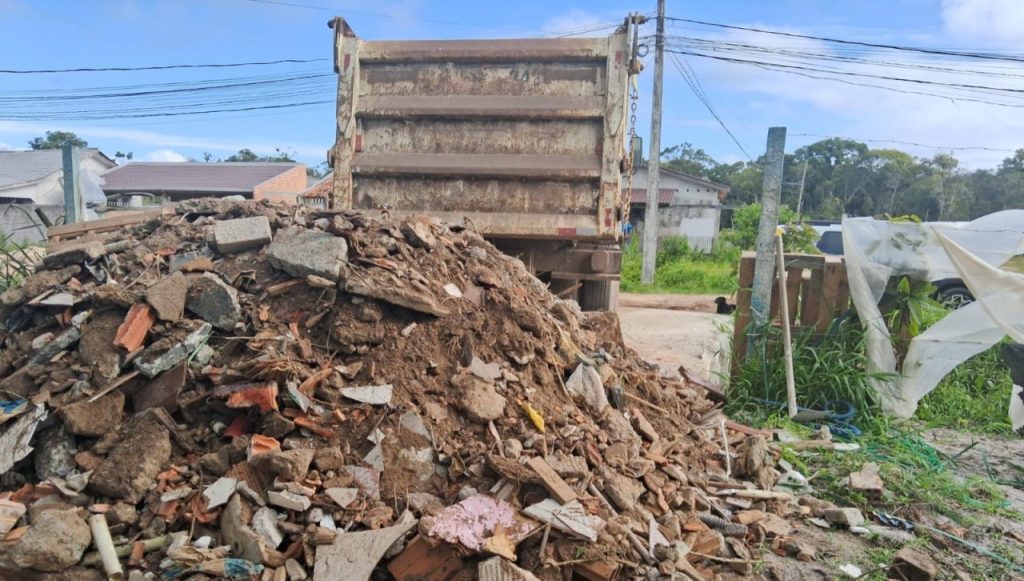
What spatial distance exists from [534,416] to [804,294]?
317 centimetres

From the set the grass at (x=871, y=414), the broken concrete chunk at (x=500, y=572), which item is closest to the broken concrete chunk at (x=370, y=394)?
the broken concrete chunk at (x=500, y=572)

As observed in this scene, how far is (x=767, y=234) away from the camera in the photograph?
196 inches

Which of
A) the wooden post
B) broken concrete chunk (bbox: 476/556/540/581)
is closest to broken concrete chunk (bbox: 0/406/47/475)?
broken concrete chunk (bbox: 476/556/540/581)

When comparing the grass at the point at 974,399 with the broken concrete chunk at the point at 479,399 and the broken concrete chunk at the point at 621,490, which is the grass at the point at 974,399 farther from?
the broken concrete chunk at the point at 479,399

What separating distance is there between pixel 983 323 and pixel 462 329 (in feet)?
13.0

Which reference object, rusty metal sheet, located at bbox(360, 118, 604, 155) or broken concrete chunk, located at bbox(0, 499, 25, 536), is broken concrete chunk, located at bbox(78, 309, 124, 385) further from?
rusty metal sheet, located at bbox(360, 118, 604, 155)

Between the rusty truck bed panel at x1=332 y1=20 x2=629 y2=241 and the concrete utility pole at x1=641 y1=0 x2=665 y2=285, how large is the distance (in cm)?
1048

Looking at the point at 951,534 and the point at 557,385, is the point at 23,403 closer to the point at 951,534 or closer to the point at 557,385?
the point at 557,385

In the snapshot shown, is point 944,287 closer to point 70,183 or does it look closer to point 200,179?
point 70,183

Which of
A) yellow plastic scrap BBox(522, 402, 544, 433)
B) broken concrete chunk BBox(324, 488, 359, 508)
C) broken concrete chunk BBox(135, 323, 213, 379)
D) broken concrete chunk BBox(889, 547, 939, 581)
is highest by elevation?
broken concrete chunk BBox(135, 323, 213, 379)

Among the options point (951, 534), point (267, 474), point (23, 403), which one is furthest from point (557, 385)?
point (23, 403)

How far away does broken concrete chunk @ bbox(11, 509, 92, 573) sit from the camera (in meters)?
2.30

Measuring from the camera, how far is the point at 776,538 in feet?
9.86

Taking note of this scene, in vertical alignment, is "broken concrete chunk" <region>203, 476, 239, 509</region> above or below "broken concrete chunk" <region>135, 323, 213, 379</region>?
below
